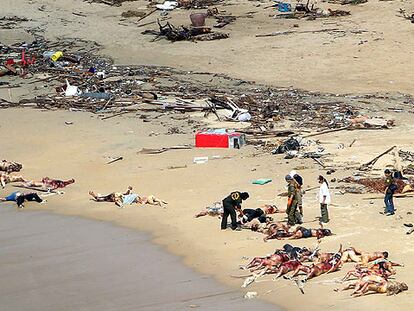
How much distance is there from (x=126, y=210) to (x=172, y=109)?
1041 cm

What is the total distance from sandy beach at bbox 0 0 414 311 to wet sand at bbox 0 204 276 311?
4cm

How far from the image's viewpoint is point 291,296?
626 inches

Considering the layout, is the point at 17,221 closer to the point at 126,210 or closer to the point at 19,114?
the point at 126,210

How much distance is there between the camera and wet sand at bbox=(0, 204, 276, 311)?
16312 mm

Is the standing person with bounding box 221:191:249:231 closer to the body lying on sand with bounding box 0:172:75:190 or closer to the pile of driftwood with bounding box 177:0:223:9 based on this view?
the body lying on sand with bounding box 0:172:75:190

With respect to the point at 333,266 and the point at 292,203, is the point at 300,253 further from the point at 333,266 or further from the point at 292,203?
the point at 292,203

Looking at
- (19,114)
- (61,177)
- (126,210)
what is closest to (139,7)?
(19,114)

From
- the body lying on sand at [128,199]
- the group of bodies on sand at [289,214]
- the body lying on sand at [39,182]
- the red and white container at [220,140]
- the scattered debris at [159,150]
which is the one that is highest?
the group of bodies on sand at [289,214]

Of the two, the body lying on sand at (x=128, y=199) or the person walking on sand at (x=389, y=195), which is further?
the body lying on sand at (x=128, y=199)

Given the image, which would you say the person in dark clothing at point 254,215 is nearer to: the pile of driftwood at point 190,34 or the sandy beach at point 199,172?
the sandy beach at point 199,172

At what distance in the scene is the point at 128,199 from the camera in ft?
73.5

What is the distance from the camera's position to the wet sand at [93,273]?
642 inches

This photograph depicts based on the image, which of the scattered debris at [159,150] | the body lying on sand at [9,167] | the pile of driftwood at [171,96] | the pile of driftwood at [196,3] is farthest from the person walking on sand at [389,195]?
the pile of driftwood at [196,3]

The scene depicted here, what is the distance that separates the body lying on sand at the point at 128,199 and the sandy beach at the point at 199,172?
0.24 metres
